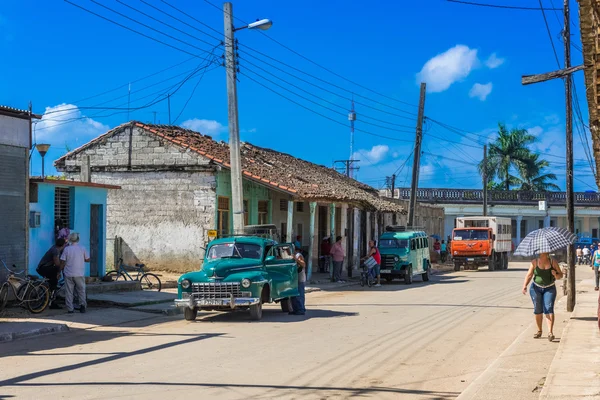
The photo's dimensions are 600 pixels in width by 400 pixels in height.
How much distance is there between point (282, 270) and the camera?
17609 mm

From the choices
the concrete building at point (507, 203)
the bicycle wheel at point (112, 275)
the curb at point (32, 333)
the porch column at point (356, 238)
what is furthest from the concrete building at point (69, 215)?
the concrete building at point (507, 203)

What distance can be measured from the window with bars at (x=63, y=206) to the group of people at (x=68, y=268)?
323 centimetres

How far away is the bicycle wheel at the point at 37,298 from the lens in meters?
16.8

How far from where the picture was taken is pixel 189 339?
1337 centimetres

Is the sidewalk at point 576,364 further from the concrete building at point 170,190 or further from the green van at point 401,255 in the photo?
the concrete building at point 170,190

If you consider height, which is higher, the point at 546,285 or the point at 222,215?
the point at 222,215

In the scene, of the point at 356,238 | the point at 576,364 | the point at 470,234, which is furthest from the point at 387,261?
the point at 576,364

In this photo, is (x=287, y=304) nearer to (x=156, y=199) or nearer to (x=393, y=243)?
(x=156, y=199)

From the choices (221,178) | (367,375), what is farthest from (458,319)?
(221,178)

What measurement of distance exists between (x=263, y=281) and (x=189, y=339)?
128 inches

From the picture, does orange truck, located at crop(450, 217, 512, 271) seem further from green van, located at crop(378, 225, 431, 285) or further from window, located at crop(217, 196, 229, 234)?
window, located at crop(217, 196, 229, 234)

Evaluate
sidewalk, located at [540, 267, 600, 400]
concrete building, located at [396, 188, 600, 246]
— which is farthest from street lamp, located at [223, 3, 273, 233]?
concrete building, located at [396, 188, 600, 246]

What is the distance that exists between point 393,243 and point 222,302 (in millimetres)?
16536

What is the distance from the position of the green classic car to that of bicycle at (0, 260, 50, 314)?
10.5 feet
